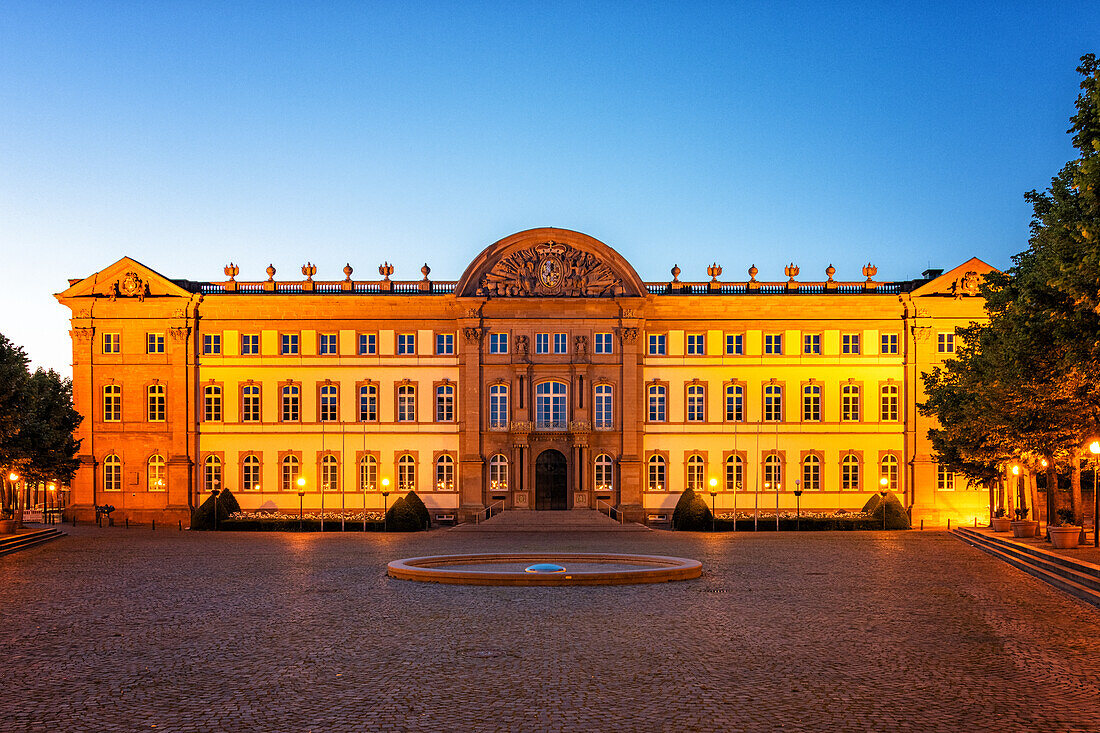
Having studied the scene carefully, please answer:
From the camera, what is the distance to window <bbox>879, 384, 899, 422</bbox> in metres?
62.1

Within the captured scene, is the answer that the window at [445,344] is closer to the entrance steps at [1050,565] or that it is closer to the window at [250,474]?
the window at [250,474]

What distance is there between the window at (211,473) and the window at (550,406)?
18.9 m

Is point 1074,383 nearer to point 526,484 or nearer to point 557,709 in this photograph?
point 557,709

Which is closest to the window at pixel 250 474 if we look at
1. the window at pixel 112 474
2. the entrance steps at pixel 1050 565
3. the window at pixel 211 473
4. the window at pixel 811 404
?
the window at pixel 211 473

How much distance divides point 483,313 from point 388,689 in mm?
48331

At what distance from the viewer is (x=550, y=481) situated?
61.4 metres

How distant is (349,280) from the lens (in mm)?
63594

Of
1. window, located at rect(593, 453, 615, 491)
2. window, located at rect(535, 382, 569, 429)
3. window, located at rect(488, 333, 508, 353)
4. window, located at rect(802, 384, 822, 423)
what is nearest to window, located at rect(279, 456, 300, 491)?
window, located at rect(488, 333, 508, 353)

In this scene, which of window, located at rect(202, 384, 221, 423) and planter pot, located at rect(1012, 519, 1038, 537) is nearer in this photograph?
planter pot, located at rect(1012, 519, 1038, 537)

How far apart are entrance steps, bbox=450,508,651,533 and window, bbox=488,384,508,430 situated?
6.74 m

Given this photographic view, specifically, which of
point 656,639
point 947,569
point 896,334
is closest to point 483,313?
point 896,334

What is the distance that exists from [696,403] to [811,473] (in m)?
7.87

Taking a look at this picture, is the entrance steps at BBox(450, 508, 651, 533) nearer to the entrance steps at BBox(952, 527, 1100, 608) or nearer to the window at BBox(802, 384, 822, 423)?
the window at BBox(802, 384, 822, 423)

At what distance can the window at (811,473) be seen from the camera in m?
61.7
